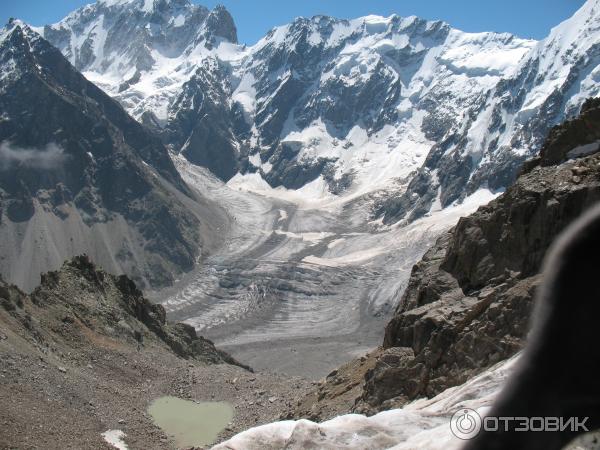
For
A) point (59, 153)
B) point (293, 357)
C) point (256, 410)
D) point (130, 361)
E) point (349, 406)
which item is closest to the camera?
point (349, 406)

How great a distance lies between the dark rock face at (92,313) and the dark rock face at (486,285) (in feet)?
81.4

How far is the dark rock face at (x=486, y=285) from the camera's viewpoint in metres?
17.7

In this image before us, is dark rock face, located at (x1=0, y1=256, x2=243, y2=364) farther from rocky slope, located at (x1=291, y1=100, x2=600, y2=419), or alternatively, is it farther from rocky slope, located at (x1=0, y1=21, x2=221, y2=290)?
rocky slope, located at (x1=0, y1=21, x2=221, y2=290)

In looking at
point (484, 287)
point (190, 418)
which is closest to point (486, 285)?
point (484, 287)

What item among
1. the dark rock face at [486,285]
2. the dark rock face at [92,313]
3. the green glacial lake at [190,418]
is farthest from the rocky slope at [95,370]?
the dark rock face at [486,285]

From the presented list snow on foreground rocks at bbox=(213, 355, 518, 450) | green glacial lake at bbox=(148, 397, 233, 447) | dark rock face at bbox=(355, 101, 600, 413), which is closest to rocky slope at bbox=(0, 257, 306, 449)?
green glacial lake at bbox=(148, 397, 233, 447)

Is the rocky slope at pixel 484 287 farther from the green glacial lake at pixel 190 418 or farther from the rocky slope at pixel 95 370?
the rocky slope at pixel 95 370

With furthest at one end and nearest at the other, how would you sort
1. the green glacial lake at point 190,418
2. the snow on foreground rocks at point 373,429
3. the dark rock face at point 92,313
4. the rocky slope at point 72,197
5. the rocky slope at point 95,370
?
the rocky slope at point 72,197 → the dark rock face at point 92,313 → the green glacial lake at point 190,418 → the rocky slope at point 95,370 → the snow on foreground rocks at point 373,429

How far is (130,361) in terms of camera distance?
148 ft

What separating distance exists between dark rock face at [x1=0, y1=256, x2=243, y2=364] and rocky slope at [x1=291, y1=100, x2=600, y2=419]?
20.6 metres

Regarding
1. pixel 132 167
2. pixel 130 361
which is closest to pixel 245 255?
pixel 132 167

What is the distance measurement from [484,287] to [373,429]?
14.7 metres

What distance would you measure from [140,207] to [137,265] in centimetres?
2912

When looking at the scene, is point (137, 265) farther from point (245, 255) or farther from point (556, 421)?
point (556, 421)
